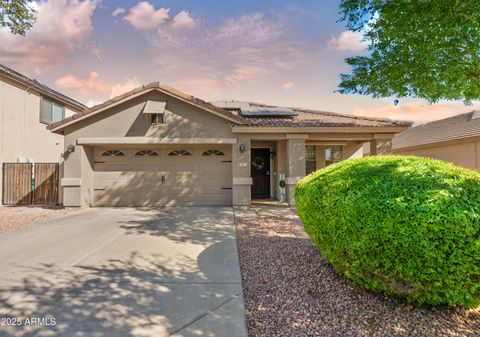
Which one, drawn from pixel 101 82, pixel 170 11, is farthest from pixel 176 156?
pixel 170 11

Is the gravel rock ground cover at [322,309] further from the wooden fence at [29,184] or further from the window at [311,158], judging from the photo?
the wooden fence at [29,184]

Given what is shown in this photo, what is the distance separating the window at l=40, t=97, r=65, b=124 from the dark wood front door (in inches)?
462

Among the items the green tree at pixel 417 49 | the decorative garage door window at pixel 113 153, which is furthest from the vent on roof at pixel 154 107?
the green tree at pixel 417 49

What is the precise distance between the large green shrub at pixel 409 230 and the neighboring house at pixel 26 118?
12.2 metres

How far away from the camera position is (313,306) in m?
3.12

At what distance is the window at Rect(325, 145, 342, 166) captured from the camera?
13173 mm

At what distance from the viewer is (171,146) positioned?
10547 millimetres

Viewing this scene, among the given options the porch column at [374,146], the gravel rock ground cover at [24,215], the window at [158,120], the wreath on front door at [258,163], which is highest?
the window at [158,120]

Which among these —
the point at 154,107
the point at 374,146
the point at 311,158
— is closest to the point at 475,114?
the point at 374,146

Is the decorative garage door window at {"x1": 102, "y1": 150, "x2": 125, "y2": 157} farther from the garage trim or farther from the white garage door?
the garage trim

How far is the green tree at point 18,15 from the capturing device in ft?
26.1

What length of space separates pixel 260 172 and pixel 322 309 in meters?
9.85

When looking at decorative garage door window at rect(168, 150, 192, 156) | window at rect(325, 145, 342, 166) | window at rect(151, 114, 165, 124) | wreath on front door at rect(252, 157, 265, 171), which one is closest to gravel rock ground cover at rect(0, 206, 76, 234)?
decorative garage door window at rect(168, 150, 192, 156)

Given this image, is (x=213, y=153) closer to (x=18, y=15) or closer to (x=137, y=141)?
(x=137, y=141)
